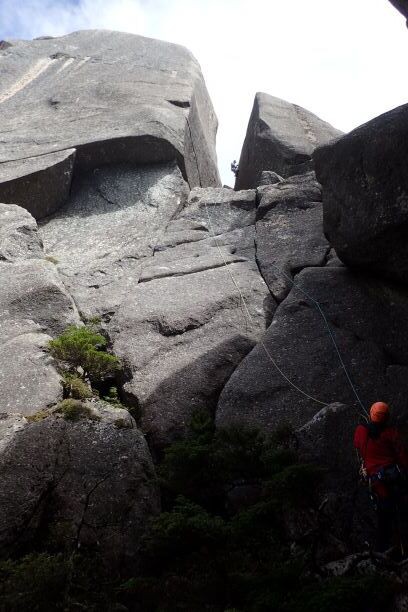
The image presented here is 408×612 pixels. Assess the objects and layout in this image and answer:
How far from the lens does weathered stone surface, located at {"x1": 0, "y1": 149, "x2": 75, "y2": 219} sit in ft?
44.6

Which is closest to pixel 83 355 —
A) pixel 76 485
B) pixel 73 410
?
pixel 73 410

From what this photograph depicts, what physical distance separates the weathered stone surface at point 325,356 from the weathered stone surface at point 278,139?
6.82 m

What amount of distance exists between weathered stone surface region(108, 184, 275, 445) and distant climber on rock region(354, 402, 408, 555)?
273 cm

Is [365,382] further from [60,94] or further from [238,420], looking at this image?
[60,94]

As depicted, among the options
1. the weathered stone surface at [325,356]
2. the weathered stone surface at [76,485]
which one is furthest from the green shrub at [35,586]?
the weathered stone surface at [325,356]

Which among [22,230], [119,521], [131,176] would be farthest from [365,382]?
[131,176]

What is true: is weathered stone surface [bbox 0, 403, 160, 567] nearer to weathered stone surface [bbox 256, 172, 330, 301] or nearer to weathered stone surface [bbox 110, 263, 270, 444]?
weathered stone surface [bbox 110, 263, 270, 444]

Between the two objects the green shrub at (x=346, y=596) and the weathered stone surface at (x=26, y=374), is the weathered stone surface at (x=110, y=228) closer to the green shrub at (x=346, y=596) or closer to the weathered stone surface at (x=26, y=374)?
the weathered stone surface at (x=26, y=374)

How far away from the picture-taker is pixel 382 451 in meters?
5.66

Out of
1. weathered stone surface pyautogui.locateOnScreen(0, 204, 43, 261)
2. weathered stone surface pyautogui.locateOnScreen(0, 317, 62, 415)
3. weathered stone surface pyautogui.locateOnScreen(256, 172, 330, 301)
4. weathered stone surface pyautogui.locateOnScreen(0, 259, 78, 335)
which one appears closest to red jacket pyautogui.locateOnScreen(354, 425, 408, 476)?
weathered stone surface pyautogui.locateOnScreen(0, 317, 62, 415)

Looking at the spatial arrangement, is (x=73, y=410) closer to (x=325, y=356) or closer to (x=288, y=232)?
(x=325, y=356)

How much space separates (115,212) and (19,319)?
5.32 metres

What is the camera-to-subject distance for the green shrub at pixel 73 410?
7223mm

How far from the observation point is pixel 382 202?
27.4 feet
